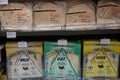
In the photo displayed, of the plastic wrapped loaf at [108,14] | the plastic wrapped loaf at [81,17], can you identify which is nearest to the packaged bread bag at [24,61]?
the plastic wrapped loaf at [81,17]

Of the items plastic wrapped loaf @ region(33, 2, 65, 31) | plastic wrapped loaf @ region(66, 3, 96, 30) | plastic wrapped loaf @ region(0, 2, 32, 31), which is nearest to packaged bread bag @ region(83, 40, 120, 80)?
plastic wrapped loaf @ region(66, 3, 96, 30)

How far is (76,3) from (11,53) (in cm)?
74

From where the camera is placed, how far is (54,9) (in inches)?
85.1

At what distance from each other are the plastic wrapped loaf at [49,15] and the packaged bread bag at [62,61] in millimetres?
178

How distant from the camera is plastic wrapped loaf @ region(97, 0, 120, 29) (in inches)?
84.0

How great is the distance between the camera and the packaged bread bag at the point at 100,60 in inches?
88.9

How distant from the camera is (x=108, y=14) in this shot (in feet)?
7.04

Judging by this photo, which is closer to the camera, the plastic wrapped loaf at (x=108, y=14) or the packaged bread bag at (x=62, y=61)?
the plastic wrapped loaf at (x=108, y=14)

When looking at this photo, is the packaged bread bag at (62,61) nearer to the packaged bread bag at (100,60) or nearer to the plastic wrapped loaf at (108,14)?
the packaged bread bag at (100,60)

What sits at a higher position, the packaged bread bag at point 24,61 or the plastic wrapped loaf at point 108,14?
the plastic wrapped loaf at point 108,14

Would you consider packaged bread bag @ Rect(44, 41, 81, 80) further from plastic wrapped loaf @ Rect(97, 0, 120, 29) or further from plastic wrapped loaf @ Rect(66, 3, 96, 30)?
plastic wrapped loaf @ Rect(97, 0, 120, 29)

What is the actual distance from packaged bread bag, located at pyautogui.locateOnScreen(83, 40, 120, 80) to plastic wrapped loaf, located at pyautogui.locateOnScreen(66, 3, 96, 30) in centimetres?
17

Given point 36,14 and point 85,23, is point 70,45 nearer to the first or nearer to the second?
point 85,23

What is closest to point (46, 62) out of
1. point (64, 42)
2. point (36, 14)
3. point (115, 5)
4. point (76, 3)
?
point (64, 42)
